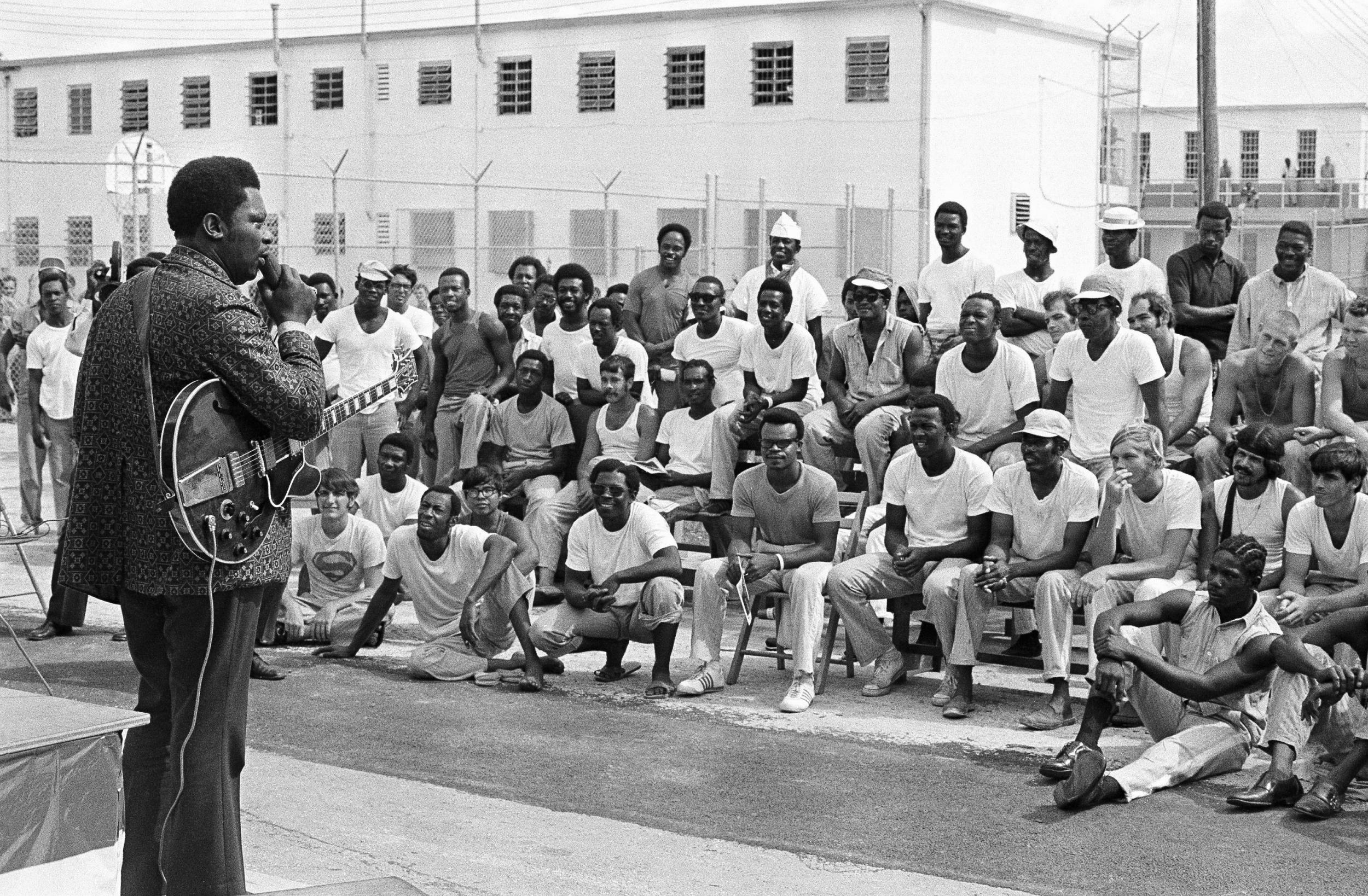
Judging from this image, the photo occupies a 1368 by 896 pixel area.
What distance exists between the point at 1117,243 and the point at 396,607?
5441mm

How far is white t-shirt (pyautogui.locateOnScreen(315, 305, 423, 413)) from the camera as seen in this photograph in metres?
12.5

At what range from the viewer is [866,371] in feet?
35.6

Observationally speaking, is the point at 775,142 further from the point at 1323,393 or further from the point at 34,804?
the point at 34,804

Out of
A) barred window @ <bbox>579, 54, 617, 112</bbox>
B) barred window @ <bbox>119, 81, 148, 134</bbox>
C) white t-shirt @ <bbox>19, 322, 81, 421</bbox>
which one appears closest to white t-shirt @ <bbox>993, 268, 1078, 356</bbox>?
white t-shirt @ <bbox>19, 322, 81, 421</bbox>

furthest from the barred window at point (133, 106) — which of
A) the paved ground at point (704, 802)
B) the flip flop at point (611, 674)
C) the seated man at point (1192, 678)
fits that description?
the seated man at point (1192, 678)

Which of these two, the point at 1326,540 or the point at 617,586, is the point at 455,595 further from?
the point at 1326,540

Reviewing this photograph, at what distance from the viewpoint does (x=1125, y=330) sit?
31.9 ft

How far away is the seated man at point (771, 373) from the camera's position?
10602 millimetres

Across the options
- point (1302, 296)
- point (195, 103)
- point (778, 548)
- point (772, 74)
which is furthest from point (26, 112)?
point (1302, 296)

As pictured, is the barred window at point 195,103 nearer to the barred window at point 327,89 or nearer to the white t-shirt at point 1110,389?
the barred window at point 327,89

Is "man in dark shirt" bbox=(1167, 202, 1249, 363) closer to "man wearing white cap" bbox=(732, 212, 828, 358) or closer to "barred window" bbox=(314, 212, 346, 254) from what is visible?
"man wearing white cap" bbox=(732, 212, 828, 358)

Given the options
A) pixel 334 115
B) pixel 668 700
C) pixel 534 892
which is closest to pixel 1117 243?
pixel 668 700

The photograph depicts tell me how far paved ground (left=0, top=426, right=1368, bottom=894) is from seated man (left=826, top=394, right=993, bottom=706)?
12.9 inches

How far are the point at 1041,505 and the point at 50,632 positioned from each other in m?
5.95
